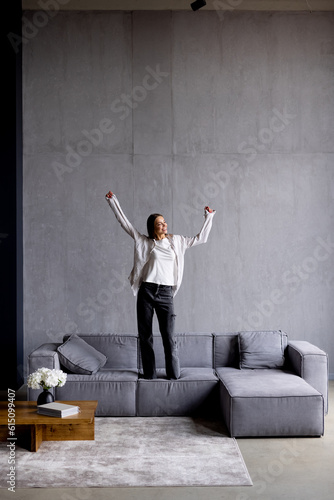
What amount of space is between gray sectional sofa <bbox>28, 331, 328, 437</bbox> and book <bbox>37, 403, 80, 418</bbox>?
2.55 ft

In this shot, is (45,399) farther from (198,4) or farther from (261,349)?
(198,4)

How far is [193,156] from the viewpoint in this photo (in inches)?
275

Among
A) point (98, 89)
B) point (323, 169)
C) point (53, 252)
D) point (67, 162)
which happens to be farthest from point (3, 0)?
point (323, 169)

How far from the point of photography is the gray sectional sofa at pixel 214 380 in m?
4.70

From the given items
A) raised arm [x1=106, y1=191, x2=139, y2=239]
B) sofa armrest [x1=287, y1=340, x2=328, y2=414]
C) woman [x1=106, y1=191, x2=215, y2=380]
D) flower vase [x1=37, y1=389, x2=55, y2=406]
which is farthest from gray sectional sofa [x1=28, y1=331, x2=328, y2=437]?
raised arm [x1=106, y1=191, x2=139, y2=239]

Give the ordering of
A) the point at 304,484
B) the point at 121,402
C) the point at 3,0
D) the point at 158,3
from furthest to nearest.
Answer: the point at 158,3 < the point at 3,0 < the point at 121,402 < the point at 304,484

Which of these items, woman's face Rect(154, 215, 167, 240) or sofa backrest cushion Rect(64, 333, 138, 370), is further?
sofa backrest cushion Rect(64, 333, 138, 370)

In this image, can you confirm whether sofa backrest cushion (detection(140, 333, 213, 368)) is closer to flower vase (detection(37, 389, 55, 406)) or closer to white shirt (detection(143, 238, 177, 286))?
white shirt (detection(143, 238, 177, 286))

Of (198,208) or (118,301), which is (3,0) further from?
(118,301)

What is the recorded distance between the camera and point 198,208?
6.98m

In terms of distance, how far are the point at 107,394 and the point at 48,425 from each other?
2.42 feet

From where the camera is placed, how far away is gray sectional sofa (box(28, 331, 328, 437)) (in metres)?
4.70

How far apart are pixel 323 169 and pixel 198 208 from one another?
1.55 m

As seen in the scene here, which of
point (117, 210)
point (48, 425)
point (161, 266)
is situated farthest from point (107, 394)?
point (117, 210)
